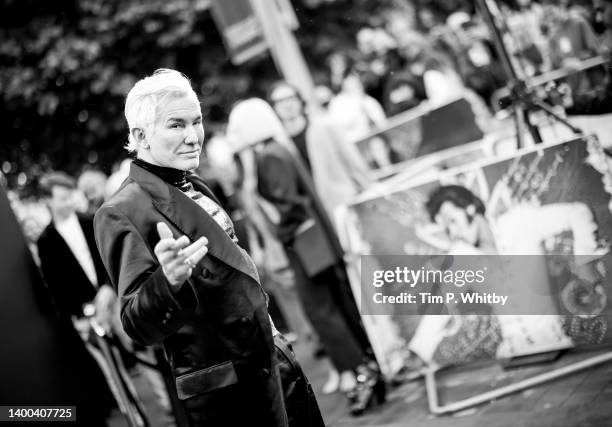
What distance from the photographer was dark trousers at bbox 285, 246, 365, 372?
5816mm

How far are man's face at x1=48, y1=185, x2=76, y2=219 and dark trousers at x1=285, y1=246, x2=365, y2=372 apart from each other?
189 cm

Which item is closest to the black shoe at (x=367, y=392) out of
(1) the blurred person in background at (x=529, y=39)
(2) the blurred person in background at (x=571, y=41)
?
(2) the blurred person in background at (x=571, y=41)

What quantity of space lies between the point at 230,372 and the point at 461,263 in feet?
7.99

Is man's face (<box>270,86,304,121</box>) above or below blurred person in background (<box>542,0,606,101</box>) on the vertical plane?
above

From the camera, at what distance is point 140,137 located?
246cm

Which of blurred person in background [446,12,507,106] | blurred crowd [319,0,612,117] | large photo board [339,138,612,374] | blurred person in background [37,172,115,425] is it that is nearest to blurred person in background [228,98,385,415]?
large photo board [339,138,612,374]

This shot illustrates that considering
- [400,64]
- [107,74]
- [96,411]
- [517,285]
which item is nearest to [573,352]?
[517,285]

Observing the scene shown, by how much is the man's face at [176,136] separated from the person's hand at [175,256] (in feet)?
1.30

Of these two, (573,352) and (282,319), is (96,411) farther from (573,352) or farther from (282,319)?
(282,319)

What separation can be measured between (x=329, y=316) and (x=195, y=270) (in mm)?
3638

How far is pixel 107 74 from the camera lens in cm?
1422

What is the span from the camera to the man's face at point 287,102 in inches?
247

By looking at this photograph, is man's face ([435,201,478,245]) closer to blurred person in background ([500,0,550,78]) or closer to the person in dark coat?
the person in dark coat

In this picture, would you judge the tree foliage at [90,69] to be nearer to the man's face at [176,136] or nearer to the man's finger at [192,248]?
the man's face at [176,136]
